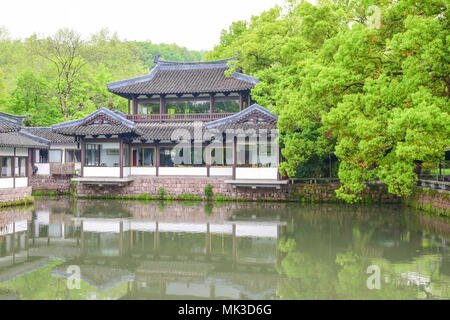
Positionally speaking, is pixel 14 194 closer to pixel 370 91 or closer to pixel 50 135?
pixel 50 135

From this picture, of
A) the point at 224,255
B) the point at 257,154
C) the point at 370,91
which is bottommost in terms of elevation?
the point at 224,255

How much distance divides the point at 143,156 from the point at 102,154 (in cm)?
286

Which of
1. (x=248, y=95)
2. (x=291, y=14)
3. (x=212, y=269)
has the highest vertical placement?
(x=291, y=14)

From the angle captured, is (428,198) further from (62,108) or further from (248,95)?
(62,108)

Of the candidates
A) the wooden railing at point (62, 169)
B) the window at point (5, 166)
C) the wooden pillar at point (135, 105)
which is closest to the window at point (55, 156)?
the wooden railing at point (62, 169)

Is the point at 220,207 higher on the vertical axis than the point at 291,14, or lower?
lower

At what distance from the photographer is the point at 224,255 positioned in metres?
12.7

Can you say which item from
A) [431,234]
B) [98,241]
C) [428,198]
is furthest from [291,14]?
[98,241]

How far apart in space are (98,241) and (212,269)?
5.23 m

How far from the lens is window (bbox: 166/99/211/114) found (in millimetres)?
30297

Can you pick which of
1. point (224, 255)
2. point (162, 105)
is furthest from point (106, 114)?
point (224, 255)

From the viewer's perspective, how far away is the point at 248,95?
30016 millimetres

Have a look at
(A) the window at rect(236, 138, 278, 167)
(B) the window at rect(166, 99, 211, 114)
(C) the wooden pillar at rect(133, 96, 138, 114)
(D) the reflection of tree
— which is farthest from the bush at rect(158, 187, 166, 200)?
(D) the reflection of tree

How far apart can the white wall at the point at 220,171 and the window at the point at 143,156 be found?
4644mm
